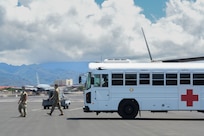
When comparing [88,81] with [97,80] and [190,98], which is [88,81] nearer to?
[97,80]

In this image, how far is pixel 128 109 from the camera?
26.1m

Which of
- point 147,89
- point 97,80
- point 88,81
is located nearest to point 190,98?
point 147,89

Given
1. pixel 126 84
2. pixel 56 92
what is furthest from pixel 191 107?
pixel 56 92

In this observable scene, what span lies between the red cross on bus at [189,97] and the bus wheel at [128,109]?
2422 millimetres

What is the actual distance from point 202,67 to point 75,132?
34.6 ft

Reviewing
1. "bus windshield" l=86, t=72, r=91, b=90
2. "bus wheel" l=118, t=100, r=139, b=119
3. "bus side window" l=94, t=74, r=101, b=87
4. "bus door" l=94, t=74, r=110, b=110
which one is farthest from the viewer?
"bus windshield" l=86, t=72, r=91, b=90

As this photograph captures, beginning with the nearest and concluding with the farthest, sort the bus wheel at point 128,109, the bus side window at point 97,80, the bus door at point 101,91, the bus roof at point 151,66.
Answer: the bus wheel at point 128,109 → the bus door at point 101,91 → the bus roof at point 151,66 → the bus side window at point 97,80

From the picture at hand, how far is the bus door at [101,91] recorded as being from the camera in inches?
1033

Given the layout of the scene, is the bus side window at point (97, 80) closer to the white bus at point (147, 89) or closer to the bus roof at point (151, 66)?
the white bus at point (147, 89)

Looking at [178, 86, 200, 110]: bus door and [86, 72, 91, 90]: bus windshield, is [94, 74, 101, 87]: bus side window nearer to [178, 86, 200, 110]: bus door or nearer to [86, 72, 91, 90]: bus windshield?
[86, 72, 91, 90]: bus windshield

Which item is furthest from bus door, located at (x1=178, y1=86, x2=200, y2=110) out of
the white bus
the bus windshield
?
the bus windshield

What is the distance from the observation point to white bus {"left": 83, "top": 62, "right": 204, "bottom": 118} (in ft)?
85.8

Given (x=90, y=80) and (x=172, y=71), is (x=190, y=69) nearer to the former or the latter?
(x=172, y=71)

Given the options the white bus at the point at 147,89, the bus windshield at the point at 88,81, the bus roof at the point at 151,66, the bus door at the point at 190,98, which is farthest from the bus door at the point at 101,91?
the bus door at the point at 190,98
